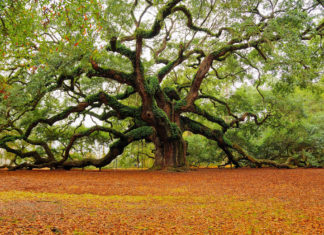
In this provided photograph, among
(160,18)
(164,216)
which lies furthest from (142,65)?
(164,216)

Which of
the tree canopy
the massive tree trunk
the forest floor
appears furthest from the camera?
the massive tree trunk

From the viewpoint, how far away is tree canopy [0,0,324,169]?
6.21 m

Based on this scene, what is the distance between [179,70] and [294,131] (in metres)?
7.68

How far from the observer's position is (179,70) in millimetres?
14008

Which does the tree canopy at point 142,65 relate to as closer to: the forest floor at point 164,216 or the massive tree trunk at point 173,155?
the massive tree trunk at point 173,155

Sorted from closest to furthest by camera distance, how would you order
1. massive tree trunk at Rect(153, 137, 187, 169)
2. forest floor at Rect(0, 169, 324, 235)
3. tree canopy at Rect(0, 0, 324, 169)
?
1. forest floor at Rect(0, 169, 324, 235)
2. tree canopy at Rect(0, 0, 324, 169)
3. massive tree trunk at Rect(153, 137, 187, 169)

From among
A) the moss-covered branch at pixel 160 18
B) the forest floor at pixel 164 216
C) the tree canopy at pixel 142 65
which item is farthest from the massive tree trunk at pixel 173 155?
the forest floor at pixel 164 216

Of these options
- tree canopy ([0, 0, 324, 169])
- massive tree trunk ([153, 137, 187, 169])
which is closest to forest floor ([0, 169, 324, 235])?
tree canopy ([0, 0, 324, 169])

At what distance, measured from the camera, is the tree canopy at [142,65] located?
20.4ft

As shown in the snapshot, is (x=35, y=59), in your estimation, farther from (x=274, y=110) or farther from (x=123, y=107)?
(x=274, y=110)

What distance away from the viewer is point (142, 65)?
9.18 metres

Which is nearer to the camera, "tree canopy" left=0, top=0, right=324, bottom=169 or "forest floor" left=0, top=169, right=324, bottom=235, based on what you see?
"forest floor" left=0, top=169, right=324, bottom=235

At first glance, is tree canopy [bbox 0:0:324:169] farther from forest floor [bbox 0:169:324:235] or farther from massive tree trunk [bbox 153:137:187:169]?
forest floor [bbox 0:169:324:235]

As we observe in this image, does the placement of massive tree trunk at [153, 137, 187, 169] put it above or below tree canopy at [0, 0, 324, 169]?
below
